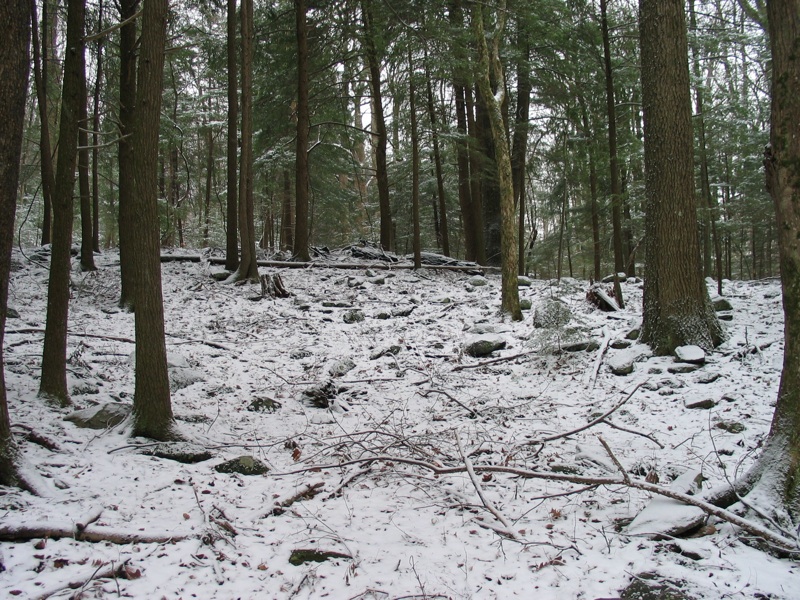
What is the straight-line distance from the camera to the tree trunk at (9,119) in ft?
10.9

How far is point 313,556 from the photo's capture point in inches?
125

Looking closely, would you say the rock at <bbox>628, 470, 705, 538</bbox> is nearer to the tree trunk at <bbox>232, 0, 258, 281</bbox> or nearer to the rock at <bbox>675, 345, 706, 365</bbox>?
the rock at <bbox>675, 345, 706, 365</bbox>

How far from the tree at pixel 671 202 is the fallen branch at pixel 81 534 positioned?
6358 millimetres

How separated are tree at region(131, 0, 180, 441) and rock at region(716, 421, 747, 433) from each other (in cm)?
540

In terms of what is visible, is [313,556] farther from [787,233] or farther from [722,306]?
[722,306]

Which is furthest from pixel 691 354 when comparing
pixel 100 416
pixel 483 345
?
pixel 100 416

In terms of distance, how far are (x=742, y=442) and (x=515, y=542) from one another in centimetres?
265

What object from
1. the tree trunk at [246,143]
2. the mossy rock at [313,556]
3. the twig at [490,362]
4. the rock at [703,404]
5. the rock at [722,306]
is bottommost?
the mossy rock at [313,556]

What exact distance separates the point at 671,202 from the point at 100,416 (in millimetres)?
7490

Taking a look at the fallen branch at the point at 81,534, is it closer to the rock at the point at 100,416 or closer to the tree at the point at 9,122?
the tree at the point at 9,122

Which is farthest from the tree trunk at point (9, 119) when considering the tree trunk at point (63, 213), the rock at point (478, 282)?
the rock at point (478, 282)

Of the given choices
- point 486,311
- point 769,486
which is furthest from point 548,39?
point 769,486

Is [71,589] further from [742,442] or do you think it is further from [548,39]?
[548,39]

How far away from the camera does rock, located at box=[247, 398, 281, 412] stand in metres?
6.38
